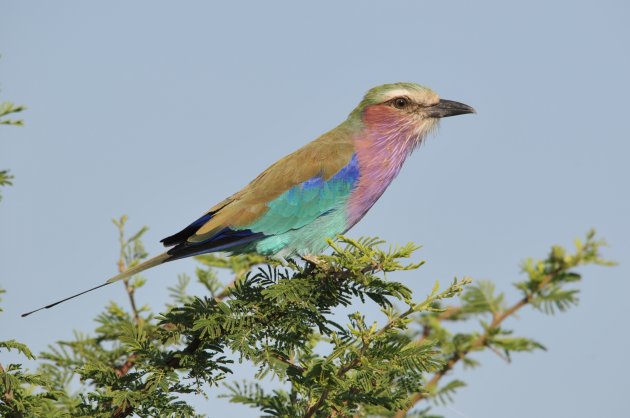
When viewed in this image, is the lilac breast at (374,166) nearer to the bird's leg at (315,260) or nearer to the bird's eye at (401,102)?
the bird's eye at (401,102)

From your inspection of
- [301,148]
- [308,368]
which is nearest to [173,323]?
[308,368]

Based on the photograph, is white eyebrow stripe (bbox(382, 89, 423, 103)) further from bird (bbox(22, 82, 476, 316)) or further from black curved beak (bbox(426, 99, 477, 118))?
black curved beak (bbox(426, 99, 477, 118))

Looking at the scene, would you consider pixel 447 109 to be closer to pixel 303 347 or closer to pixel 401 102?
pixel 401 102

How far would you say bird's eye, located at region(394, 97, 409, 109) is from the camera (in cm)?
749

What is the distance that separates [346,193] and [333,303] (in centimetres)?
187

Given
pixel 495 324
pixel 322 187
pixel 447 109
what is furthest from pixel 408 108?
pixel 495 324

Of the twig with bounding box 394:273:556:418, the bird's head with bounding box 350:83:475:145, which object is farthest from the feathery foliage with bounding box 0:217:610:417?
the bird's head with bounding box 350:83:475:145

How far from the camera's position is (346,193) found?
6.54m

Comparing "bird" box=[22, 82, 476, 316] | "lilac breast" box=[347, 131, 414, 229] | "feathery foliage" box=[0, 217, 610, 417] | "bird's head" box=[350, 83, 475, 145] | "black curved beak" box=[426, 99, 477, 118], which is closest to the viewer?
"feathery foliage" box=[0, 217, 610, 417]

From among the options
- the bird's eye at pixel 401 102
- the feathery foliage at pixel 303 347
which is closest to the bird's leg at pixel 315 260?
the feathery foliage at pixel 303 347

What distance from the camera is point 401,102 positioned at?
7508mm

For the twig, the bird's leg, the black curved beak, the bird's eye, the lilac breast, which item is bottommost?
the twig

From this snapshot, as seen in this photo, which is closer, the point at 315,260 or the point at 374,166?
the point at 315,260

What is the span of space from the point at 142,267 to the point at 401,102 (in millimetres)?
3226
